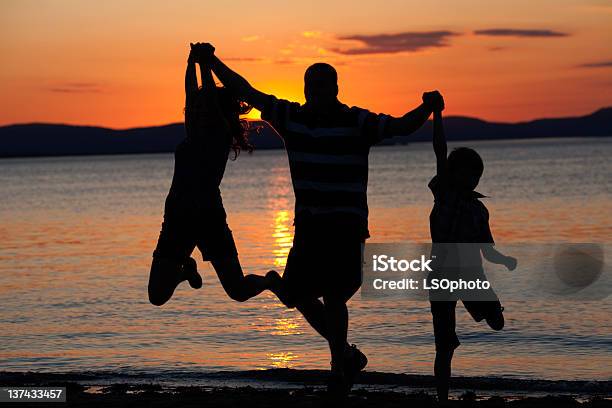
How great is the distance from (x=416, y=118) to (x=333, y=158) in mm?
642

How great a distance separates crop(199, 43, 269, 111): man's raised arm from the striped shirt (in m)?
0.33

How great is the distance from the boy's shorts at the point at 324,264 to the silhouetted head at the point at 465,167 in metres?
0.83

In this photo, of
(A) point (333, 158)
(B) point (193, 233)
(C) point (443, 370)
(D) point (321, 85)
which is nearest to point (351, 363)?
(C) point (443, 370)

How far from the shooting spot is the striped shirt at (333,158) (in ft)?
23.9

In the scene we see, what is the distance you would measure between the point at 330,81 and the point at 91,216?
44622 mm

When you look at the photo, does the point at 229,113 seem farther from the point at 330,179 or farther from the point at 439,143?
the point at 439,143

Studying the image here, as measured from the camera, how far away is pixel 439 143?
7395 mm

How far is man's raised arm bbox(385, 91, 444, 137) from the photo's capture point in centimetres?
718

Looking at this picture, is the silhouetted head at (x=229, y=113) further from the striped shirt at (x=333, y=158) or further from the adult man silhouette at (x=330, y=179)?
the striped shirt at (x=333, y=158)

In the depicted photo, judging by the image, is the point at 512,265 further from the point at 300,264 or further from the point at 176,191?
the point at 176,191

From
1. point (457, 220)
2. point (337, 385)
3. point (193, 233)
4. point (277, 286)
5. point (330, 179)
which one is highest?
point (330, 179)

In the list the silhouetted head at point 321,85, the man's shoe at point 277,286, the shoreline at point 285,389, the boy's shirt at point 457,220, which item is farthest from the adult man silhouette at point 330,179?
the shoreline at point 285,389

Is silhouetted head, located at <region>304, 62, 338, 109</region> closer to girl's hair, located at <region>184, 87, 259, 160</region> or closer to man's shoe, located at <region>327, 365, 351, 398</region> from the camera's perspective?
girl's hair, located at <region>184, 87, 259, 160</region>

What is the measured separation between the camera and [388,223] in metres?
40.0
